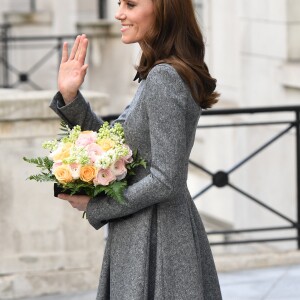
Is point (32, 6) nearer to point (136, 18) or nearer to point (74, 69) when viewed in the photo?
point (74, 69)

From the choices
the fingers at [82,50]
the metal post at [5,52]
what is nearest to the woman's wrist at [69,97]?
the fingers at [82,50]

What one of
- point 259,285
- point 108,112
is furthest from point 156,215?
point 108,112

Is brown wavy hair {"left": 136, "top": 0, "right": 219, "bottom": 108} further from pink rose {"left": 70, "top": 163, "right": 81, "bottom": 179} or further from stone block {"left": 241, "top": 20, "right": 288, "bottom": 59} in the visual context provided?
stone block {"left": 241, "top": 20, "right": 288, "bottom": 59}

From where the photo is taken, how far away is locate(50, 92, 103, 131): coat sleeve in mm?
5055

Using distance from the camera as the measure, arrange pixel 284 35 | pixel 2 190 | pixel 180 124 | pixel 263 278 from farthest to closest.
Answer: pixel 284 35 → pixel 263 278 → pixel 2 190 → pixel 180 124

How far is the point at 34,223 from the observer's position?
8266mm

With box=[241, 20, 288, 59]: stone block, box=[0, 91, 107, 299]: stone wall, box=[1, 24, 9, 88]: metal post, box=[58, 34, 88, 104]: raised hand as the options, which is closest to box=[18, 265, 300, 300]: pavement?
box=[0, 91, 107, 299]: stone wall

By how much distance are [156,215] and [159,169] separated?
228 millimetres

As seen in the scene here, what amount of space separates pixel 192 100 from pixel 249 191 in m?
8.03

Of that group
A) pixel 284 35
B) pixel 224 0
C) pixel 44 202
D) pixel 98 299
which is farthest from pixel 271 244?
pixel 98 299

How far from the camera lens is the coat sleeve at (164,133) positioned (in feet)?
15.4

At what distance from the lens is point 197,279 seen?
487 cm

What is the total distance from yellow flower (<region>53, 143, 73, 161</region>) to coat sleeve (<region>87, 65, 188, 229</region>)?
0.94ft

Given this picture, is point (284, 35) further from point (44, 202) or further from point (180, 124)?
point (180, 124)
